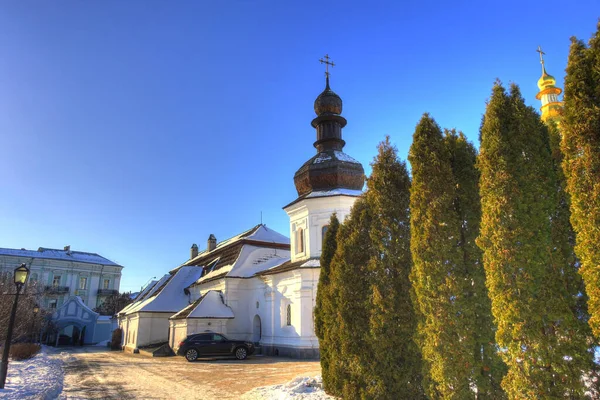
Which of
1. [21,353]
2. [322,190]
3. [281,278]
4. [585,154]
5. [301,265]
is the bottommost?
[21,353]

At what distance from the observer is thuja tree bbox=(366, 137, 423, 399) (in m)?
8.53

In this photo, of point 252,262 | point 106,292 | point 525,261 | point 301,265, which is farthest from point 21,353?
point 106,292

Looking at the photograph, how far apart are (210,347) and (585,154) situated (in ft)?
72.9

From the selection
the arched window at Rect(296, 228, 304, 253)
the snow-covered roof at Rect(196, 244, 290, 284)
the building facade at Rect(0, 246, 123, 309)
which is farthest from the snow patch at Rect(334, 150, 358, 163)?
the building facade at Rect(0, 246, 123, 309)

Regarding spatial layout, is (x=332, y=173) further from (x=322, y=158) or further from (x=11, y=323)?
(x=11, y=323)

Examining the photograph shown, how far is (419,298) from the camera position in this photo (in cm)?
774

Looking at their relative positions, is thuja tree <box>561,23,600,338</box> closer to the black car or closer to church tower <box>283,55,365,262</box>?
church tower <box>283,55,365,262</box>

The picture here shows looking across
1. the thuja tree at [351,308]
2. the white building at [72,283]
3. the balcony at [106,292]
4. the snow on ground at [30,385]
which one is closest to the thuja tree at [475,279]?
the thuja tree at [351,308]

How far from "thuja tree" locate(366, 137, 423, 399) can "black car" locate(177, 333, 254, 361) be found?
16621mm

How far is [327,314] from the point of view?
34.7 feet

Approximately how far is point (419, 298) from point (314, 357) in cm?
1754

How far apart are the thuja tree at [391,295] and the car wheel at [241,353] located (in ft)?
54.4

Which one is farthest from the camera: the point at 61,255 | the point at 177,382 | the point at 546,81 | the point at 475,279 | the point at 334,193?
the point at 61,255

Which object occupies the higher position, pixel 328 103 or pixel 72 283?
pixel 328 103
